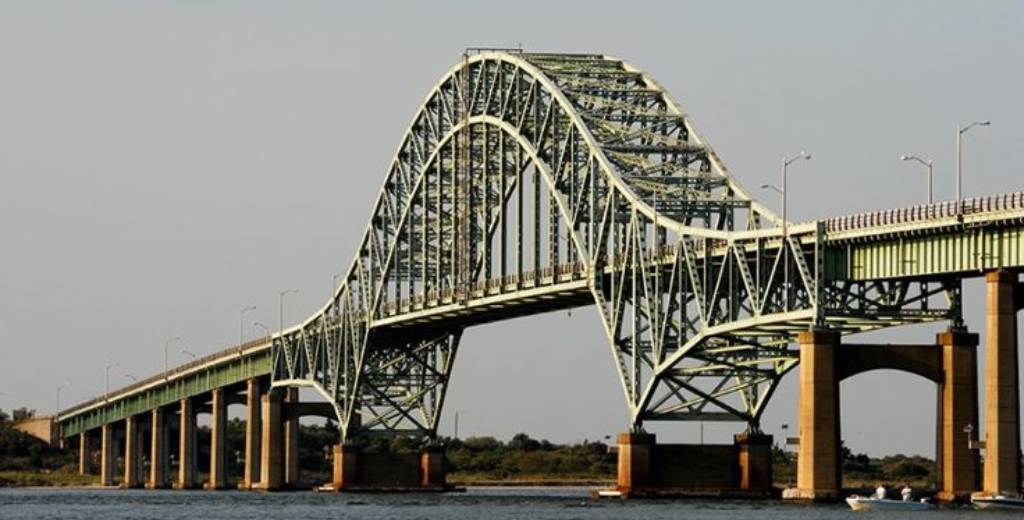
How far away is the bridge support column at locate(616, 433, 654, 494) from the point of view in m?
149

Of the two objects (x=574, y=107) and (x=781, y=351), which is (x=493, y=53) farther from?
(x=781, y=351)

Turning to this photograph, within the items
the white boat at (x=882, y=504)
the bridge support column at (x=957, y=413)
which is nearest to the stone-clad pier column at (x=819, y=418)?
the white boat at (x=882, y=504)

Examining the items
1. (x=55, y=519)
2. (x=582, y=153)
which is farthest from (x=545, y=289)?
(x=55, y=519)

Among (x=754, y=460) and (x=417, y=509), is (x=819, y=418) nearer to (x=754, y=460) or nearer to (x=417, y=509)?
(x=754, y=460)

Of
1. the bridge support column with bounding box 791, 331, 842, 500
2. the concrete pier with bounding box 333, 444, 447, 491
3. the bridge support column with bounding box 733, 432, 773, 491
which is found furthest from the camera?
the concrete pier with bounding box 333, 444, 447, 491

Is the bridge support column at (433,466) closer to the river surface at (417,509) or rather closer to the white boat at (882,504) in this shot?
the river surface at (417,509)

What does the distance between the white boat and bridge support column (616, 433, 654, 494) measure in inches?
910

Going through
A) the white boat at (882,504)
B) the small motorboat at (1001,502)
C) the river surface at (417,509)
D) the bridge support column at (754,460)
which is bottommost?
the river surface at (417,509)

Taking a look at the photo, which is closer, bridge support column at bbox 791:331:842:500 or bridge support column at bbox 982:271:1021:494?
bridge support column at bbox 982:271:1021:494

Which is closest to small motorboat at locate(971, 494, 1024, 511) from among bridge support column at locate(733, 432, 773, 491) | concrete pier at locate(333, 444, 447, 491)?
bridge support column at locate(733, 432, 773, 491)

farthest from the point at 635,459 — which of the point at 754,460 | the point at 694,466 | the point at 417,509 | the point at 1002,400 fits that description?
the point at 1002,400

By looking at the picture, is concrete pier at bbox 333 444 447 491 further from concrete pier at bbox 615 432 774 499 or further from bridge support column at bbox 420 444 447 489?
concrete pier at bbox 615 432 774 499

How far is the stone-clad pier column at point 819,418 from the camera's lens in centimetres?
12544

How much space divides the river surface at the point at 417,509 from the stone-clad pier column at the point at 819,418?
5.73 ft
